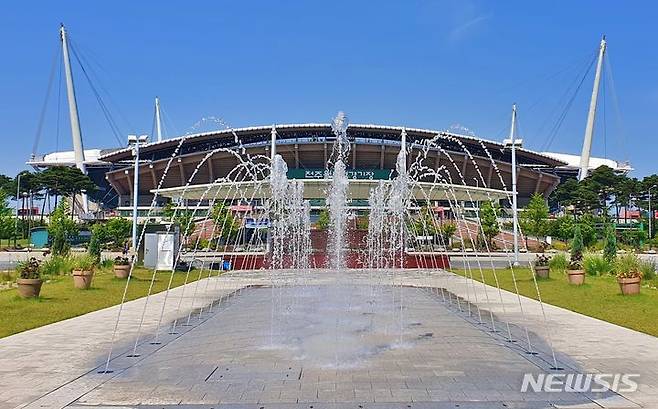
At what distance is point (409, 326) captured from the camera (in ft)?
40.2

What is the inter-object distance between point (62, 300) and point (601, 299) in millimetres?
15196

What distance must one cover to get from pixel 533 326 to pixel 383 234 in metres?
31.4

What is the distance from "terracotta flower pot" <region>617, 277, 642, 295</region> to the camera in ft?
54.8

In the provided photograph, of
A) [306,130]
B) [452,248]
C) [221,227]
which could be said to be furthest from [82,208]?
[452,248]

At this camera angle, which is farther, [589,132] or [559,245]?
[589,132]

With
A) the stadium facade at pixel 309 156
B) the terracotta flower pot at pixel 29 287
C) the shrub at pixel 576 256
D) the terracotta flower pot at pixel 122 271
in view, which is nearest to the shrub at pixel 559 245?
the stadium facade at pixel 309 156

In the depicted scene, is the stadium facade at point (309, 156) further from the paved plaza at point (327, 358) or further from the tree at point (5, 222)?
the paved plaza at point (327, 358)

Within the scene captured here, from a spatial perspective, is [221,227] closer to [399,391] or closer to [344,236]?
[344,236]

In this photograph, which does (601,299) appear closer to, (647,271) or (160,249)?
(647,271)

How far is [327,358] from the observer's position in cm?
874

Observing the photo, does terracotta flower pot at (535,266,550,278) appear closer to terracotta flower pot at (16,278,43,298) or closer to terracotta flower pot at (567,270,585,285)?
terracotta flower pot at (567,270,585,285)

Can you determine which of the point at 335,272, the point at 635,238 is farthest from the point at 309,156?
the point at 335,272

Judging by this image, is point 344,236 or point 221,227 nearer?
point 344,236

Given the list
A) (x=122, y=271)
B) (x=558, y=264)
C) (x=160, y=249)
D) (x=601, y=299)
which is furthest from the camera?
(x=160, y=249)
